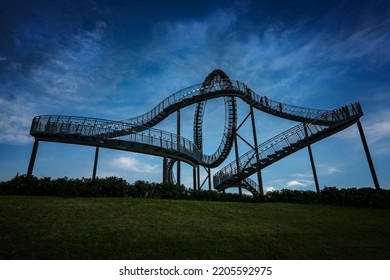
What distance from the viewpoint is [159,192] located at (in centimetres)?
1492

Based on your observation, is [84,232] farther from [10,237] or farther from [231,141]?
[231,141]

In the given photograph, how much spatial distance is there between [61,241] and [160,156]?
535 inches

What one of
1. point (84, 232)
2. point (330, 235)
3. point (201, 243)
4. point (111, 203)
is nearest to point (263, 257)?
point (201, 243)

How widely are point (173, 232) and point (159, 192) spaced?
261 inches

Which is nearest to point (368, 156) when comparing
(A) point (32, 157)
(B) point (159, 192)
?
(B) point (159, 192)

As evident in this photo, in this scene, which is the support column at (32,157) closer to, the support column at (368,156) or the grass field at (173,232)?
the grass field at (173,232)

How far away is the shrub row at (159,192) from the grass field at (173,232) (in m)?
1.47

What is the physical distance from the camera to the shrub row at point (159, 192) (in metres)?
13.3

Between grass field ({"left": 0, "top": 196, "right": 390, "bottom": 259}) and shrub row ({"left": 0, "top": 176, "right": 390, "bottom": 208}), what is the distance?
1469 millimetres

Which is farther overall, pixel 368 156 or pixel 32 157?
pixel 368 156

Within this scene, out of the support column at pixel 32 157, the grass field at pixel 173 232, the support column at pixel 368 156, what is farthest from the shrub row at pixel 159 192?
the support column at pixel 32 157

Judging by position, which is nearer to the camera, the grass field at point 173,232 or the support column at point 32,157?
the grass field at point 173,232

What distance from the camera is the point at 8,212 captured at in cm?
939

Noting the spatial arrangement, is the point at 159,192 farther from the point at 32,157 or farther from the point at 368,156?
the point at 368,156
